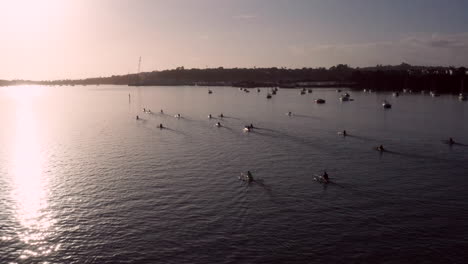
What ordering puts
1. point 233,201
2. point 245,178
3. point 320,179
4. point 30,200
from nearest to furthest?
1. point 233,201
2. point 30,200
3. point 320,179
4. point 245,178

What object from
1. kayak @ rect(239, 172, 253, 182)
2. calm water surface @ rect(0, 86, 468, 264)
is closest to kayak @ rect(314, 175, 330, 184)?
calm water surface @ rect(0, 86, 468, 264)

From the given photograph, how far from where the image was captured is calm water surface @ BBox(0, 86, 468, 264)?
1554 inches

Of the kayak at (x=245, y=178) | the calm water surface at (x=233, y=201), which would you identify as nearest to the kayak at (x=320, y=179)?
the calm water surface at (x=233, y=201)

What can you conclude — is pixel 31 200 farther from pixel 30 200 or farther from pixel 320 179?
pixel 320 179

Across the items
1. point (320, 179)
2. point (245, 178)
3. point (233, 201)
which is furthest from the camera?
point (245, 178)

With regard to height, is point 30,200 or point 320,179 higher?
point 320,179

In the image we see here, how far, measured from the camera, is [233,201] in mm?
53156

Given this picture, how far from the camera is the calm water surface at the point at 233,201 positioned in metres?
39.5

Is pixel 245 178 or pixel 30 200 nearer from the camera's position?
pixel 30 200

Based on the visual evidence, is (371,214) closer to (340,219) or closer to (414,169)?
(340,219)

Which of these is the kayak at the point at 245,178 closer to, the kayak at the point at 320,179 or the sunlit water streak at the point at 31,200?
the kayak at the point at 320,179

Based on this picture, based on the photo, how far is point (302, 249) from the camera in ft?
129

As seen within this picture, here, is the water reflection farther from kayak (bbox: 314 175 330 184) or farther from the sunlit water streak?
kayak (bbox: 314 175 330 184)

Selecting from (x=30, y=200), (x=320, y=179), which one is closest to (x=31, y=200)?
(x=30, y=200)
